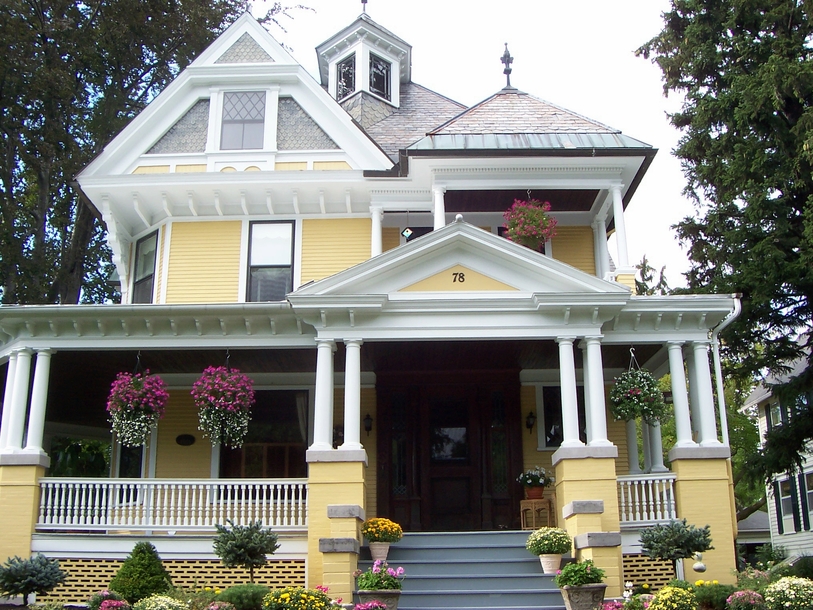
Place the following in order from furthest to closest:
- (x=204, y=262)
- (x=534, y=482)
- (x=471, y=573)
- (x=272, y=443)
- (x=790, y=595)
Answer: (x=204, y=262)
(x=272, y=443)
(x=534, y=482)
(x=471, y=573)
(x=790, y=595)

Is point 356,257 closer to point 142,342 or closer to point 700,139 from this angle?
point 142,342

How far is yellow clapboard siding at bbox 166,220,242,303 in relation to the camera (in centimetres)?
1584

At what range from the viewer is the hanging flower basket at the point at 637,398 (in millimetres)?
12844

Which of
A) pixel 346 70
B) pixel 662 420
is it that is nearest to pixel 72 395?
pixel 346 70

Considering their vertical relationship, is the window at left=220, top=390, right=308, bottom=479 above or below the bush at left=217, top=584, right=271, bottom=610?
above

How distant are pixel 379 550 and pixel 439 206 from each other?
251 inches

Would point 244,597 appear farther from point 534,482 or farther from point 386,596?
point 534,482

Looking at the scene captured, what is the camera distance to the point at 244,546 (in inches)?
442

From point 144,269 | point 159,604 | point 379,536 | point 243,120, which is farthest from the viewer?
point 144,269

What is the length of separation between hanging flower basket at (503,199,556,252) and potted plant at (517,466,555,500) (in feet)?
13.4

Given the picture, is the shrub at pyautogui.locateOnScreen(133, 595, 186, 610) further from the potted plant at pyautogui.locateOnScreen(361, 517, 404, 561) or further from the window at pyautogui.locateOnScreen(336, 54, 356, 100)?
the window at pyautogui.locateOnScreen(336, 54, 356, 100)

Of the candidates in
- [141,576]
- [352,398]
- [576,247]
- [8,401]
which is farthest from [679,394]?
[8,401]

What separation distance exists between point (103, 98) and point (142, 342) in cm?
1360

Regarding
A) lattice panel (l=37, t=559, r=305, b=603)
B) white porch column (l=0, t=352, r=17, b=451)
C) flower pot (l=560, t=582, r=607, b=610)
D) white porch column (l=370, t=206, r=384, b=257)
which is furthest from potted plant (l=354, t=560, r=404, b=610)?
white porch column (l=370, t=206, r=384, b=257)
